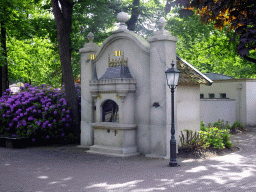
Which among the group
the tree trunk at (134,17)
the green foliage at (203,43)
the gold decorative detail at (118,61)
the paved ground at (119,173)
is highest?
the tree trunk at (134,17)

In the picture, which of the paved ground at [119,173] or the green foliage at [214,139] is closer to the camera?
Result: the paved ground at [119,173]

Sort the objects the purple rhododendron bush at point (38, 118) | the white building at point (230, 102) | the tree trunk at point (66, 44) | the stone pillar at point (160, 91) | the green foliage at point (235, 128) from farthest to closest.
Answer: the white building at point (230, 102), the green foliage at point (235, 128), the tree trunk at point (66, 44), the purple rhododendron bush at point (38, 118), the stone pillar at point (160, 91)

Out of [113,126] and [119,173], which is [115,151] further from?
[119,173]

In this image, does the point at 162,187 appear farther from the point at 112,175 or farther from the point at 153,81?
the point at 153,81

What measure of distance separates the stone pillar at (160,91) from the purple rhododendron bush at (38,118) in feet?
16.8

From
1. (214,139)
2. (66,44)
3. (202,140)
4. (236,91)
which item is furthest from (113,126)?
(236,91)

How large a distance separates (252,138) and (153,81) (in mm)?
7916

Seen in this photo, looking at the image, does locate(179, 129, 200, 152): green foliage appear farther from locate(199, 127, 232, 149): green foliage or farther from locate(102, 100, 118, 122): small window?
locate(102, 100, 118, 122): small window

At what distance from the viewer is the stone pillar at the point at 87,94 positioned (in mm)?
14312

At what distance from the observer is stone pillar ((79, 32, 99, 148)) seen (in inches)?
563

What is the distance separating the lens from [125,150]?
12281 millimetres

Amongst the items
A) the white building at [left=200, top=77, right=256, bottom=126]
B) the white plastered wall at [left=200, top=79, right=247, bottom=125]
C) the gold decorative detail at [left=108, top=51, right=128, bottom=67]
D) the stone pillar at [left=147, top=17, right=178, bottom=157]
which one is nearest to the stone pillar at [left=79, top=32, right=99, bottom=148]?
the gold decorative detail at [left=108, top=51, right=128, bottom=67]

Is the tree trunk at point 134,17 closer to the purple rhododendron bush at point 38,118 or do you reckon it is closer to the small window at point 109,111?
the purple rhododendron bush at point 38,118

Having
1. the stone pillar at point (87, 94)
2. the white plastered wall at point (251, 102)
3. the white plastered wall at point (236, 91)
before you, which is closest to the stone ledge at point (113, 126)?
the stone pillar at point (87, 94)
